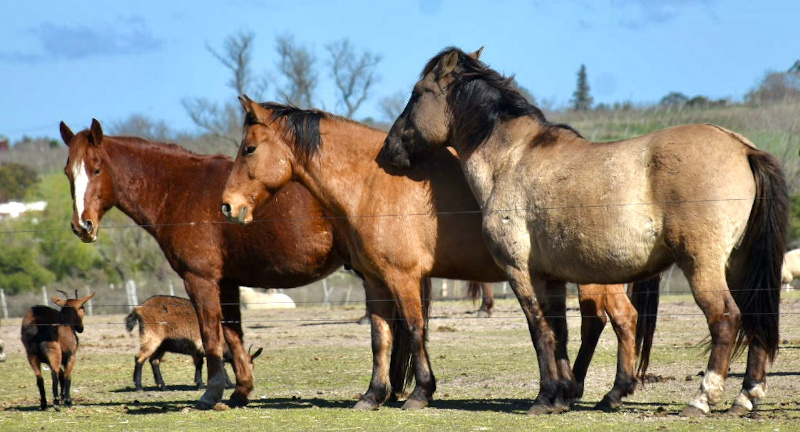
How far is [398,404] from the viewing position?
9.35 meters

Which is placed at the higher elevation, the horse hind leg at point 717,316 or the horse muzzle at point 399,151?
the horse muzzle at point 399,151

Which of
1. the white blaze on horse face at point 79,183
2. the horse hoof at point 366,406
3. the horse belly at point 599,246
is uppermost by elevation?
the white blaze on horse face at point 79,183

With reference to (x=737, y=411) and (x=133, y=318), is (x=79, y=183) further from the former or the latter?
(x=737, y=411)

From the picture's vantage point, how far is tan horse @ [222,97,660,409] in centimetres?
882

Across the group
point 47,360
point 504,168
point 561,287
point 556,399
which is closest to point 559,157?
point 504,168

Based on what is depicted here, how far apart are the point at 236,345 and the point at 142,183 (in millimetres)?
1811

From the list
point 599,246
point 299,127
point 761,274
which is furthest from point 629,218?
point 299,127

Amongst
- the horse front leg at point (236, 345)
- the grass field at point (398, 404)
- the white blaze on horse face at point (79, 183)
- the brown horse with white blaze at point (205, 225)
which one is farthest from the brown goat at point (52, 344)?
the horse front leg at point (236, 345)

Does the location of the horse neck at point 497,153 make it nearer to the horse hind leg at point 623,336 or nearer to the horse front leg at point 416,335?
the horse front leg at point 416,335

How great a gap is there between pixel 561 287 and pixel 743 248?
5.13 feet

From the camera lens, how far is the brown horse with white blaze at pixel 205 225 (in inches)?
380

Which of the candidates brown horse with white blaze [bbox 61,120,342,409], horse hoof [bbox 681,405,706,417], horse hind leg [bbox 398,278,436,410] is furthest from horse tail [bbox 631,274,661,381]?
brown horse with white blaze [bbox 61,120,342,409]

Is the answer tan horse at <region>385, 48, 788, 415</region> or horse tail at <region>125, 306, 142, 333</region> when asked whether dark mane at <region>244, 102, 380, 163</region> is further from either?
horse tail at <region>125, 306, 142, 333</region>

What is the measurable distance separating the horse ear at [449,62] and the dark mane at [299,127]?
1.27 metres
